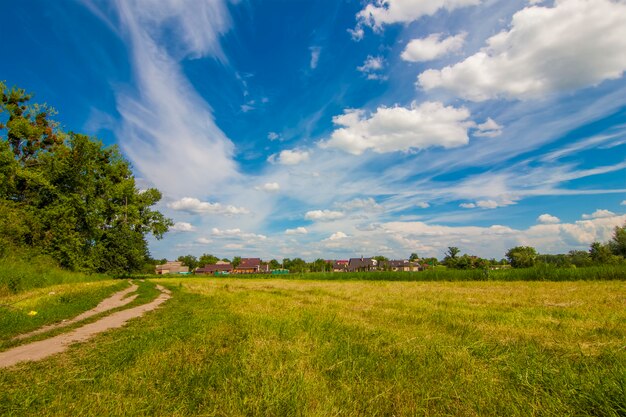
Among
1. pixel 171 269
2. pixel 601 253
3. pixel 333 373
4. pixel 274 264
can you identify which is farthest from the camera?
pixel 274 264

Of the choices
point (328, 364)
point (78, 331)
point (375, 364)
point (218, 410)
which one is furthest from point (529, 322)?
point (78, 331)

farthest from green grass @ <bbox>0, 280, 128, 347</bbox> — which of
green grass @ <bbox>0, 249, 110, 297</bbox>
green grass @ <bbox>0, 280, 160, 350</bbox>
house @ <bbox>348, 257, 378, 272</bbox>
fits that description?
house @ <bbox>348, 257, 378, 272</bbox>

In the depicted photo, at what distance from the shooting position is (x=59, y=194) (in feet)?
120

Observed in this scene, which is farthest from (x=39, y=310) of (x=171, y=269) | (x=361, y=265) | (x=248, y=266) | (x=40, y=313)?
(x=171, y=269)

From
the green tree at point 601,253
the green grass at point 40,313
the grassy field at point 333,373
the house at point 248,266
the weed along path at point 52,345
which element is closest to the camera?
the grassy field at point 333,373

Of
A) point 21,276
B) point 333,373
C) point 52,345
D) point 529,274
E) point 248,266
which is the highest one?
point 248,266

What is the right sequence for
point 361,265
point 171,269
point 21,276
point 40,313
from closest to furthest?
point 40,313 → point 21,276 → point 361,265 → point 171,269

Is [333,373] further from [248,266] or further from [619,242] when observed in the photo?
[248,266]

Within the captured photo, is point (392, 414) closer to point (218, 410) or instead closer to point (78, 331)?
point (218, 410)

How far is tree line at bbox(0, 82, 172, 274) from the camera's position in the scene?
30.9 m

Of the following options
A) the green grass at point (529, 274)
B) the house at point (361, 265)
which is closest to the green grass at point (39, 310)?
the green grass at point (529, 274)

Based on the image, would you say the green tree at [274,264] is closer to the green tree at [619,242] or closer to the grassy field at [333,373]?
the green tree at [619,242]

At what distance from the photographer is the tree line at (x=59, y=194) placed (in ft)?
101

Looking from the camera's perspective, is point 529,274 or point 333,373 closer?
point 333,373
